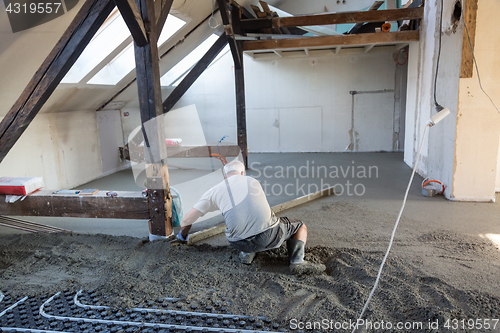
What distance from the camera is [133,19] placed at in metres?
2.65

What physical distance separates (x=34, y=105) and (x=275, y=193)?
320 cm

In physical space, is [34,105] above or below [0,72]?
below

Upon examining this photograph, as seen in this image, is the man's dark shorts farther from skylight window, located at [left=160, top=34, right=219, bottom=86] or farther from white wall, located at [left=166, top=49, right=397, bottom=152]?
white wall, located at [left=166, top=49, right=397, bottom=152]

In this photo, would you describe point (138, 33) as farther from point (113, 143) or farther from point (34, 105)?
point (113, 143)

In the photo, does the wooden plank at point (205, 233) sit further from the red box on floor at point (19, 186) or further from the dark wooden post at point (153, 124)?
the red box on floor at point (19, 186)

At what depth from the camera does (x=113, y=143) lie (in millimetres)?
7156

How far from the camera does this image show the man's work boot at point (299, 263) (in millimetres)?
2625

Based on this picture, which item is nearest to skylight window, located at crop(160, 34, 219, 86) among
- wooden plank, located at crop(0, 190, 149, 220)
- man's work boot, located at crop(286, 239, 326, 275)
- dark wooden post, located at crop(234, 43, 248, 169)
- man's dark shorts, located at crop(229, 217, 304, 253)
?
dark wooden post, located at crop(234, 43, 248, 169)

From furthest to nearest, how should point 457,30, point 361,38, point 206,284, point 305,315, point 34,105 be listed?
1. point 361,38
2. point 457,30
3. point 34,105
4. point 206,284
5. point 305,315

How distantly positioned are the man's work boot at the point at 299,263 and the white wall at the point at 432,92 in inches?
110

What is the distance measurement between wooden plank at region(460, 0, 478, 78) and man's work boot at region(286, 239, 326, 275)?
3.10 metres

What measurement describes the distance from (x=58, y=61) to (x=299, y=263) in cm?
246

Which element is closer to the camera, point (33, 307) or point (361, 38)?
point (33, 307)

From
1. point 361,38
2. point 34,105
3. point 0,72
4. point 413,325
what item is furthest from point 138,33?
point 361,38
